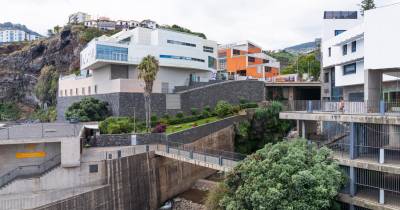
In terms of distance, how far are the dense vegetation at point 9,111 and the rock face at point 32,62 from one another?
2.93 m

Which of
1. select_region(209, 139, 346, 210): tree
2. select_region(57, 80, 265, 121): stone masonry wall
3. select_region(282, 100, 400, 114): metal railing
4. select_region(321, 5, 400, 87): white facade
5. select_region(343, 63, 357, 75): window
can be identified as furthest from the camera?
select_region(57, 80, 265, 121): stone masonry wall

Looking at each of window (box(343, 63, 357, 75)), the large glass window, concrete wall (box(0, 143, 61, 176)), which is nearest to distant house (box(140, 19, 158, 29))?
the large glass window

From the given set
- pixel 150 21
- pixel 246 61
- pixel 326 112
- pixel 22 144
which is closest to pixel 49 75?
pixel 150 21

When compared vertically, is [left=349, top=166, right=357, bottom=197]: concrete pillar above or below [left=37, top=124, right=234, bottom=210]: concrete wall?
above

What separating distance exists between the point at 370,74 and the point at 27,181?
2785 cm

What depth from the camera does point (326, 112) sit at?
24219 mm

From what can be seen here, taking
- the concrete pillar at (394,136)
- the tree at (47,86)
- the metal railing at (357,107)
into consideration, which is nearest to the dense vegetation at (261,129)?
the metal railing at (357,107)

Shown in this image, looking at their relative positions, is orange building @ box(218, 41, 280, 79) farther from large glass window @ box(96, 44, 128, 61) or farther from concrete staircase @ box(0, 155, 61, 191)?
concrete staircase @ box(0, 155, 61, 191)

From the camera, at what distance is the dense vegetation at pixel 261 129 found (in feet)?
146

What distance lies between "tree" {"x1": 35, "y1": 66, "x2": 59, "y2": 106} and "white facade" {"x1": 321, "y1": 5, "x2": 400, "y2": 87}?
2636 inches

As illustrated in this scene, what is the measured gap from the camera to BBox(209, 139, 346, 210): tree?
17891 millimetres

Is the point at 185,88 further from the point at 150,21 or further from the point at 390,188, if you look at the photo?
the point at 150,21

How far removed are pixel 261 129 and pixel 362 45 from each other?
16.2m

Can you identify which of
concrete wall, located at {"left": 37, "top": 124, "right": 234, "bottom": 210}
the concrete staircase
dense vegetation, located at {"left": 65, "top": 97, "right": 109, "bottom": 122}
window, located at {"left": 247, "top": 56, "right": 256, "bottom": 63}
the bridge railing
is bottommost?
concrete wall, located at {"left": 37, "top": 124, "right": 234, "bottom": 210}
